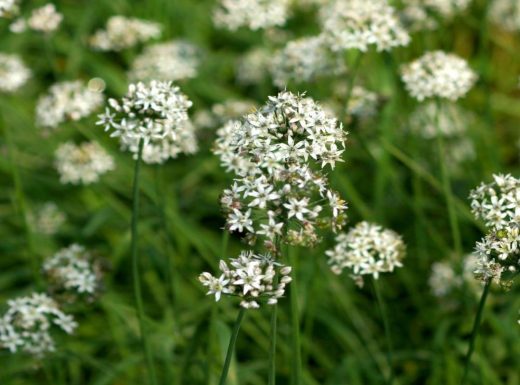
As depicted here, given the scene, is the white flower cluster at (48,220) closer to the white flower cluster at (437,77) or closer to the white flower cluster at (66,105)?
the white flower cluster at (66,105)

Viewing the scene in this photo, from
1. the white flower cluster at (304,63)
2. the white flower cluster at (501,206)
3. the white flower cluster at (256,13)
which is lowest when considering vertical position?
the white flower cluster at (501,206)

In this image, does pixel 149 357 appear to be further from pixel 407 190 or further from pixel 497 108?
pixel 497 108

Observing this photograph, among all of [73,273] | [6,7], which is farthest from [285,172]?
[6,7]

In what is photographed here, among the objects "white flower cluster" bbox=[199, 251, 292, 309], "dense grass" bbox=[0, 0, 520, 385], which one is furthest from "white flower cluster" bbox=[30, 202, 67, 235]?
"white flower cluster" bbox=[199, 251, 292, 309]

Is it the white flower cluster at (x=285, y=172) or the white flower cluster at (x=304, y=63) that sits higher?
the white flower cluster at (x=304, y=63)

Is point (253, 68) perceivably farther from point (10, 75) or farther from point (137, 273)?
point (137, 273)

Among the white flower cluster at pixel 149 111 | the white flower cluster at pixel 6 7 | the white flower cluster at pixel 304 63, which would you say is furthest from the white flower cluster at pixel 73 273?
the white flower cluster at pixel 304 63

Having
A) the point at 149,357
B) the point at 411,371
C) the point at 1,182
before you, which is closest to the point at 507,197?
the point at 149,357
